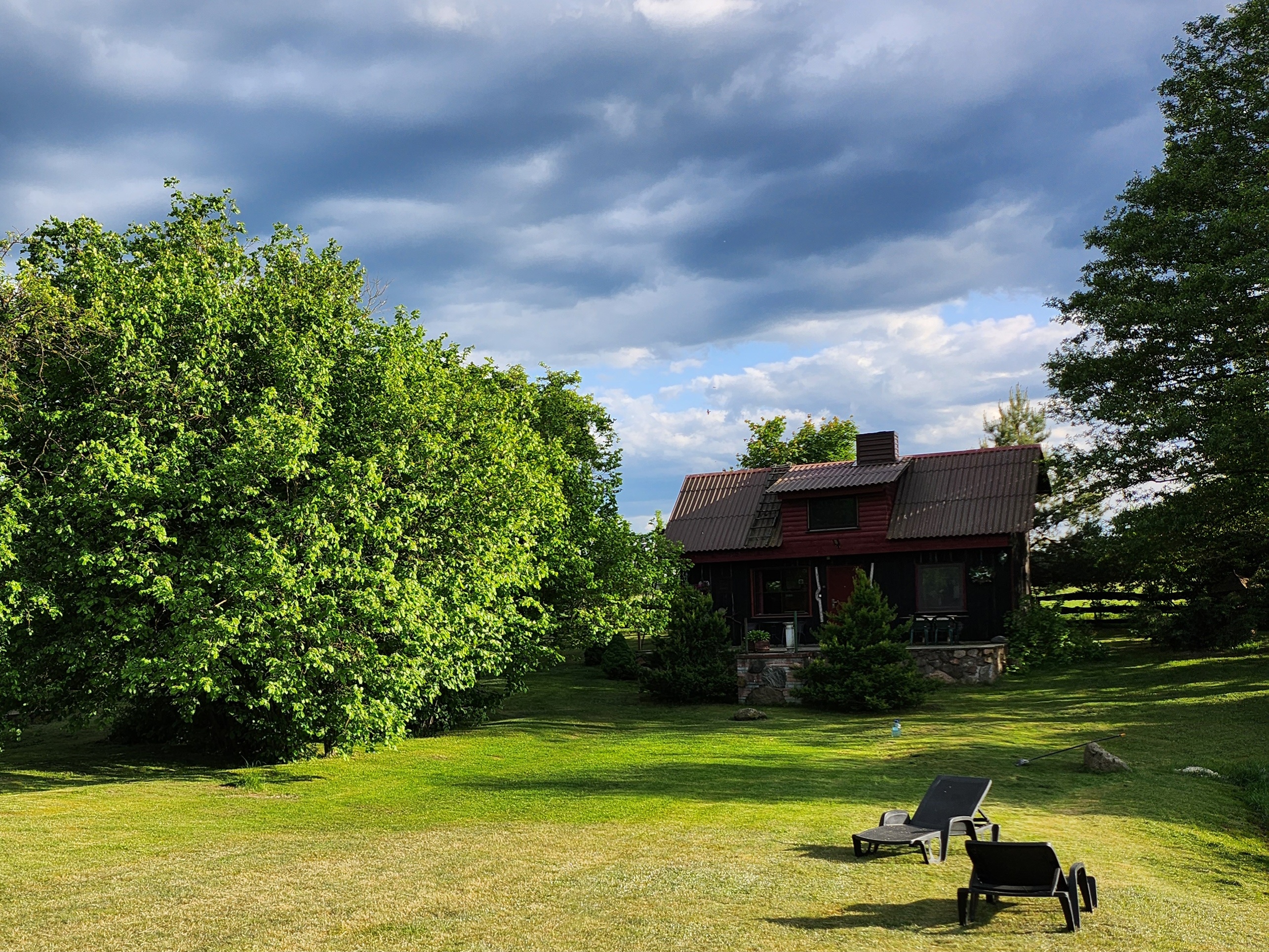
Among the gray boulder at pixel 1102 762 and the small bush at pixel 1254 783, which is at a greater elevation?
the gray boulder at pixel 1102 762

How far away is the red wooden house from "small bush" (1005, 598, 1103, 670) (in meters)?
0.60

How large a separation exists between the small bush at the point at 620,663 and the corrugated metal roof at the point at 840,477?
25.5ft

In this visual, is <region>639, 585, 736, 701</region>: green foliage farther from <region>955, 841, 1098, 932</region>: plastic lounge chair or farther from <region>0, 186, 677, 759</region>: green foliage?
<region>955, 841, 1098, 932</region>: plastic lounge chair

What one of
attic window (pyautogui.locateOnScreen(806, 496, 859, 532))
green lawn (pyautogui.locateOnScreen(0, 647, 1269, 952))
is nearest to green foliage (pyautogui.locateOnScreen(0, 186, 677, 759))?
green lawn (pyautogui.locateOnScreen(0, 647, 1269, 952))

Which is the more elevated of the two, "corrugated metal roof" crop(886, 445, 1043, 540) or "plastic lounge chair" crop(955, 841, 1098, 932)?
"corrugated metal roof" crop(886, 445, 1043, 540)

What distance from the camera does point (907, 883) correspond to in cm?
941

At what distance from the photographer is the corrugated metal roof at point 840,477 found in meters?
31.0

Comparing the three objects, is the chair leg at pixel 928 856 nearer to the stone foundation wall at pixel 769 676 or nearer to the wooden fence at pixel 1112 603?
the stone foundation wall at pixel 769 676

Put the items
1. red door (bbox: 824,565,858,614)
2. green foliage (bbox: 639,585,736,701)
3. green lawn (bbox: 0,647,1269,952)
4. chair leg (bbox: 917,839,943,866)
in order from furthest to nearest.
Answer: red door (bbox: 824,565,858,614), green foliage (bbox: 639,585,736,701), chair leg (bbox: 917,839,943,866), green lawn (bbox: 0,647,1269,952)

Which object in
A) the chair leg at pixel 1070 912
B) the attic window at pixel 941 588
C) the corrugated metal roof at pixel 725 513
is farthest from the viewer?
the corrugated metal roof at pixel 725 513

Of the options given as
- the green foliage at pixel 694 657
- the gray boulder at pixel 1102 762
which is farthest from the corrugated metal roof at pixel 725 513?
the gray boulder at pixel 1102 762

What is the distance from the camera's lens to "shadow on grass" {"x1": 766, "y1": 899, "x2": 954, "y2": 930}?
8109 mm

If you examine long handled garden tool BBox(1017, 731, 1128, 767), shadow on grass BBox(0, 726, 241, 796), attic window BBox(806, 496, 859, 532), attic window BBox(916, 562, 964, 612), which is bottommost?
shadow on grass BBox(0, 726, 241, 796)

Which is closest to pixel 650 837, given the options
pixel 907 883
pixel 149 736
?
pixel 907 883
